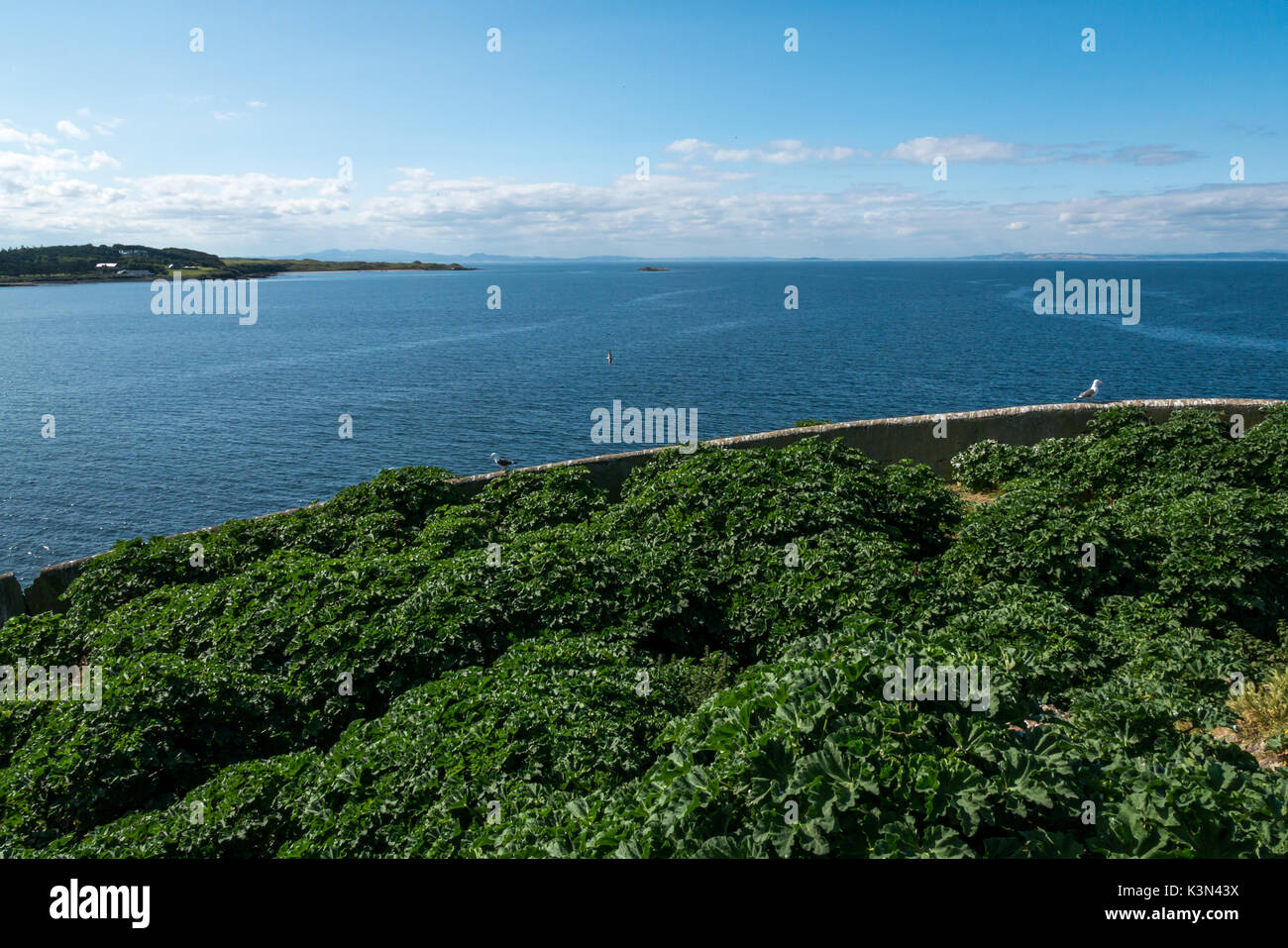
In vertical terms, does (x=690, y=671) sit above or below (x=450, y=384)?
below

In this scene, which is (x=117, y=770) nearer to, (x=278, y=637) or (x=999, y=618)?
(x=278, y=637)

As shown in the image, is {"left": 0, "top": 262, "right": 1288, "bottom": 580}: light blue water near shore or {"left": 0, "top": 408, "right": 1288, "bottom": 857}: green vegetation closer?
{"left": 0, "top": 408, "right": 1288, "bottom": 857}: green vegetation

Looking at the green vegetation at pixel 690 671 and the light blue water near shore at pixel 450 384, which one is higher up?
the light blue water near shore at pixel 450 384

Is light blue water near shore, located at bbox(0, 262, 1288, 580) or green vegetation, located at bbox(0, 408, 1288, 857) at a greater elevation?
light blue water near shore, located at bbox(0, 262, 1288, 580)

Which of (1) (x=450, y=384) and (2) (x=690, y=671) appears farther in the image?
(1) (x=450, y=384)
